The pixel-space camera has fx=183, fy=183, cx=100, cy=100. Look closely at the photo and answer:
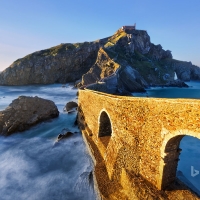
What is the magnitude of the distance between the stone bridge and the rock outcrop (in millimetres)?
13585

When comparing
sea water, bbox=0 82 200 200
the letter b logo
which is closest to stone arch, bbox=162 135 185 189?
sea water, bbox=0 82 200 200

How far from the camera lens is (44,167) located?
16.6 m

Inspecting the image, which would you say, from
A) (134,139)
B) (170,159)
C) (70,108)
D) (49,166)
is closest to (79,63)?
(70,108)

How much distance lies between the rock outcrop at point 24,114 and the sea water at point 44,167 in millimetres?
1147

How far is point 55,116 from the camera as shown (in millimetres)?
29469

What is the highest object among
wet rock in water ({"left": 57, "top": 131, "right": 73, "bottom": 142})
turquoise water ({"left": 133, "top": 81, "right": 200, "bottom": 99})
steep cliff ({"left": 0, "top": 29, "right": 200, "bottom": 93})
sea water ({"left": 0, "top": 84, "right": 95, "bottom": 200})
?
steep cliff ({"left": 0, "top": 29, "right": 200, "bottom": 93})

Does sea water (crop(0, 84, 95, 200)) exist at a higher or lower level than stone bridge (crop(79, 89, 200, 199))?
lower

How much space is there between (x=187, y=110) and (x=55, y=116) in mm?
23792

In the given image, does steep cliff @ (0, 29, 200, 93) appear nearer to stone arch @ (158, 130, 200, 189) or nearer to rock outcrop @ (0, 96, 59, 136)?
rock outcrop @ (0, 96, 59, 136)

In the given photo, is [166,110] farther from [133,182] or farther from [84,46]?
[84,46]

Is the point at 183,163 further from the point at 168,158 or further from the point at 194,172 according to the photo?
the point at 168,158

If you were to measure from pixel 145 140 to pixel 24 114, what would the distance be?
64.9ft

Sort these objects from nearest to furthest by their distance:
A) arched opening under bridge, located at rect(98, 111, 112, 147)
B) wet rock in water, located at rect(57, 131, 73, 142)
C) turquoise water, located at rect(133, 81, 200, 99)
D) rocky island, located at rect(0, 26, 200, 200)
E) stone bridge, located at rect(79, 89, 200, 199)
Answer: stone bridge, located at rect(79, 89, 200, 199), rocky island, located at rect(0, 26, 200, 200), arched opening under bridge, located at rect(98, 111, 112, 147), wet rock in water, located at rect(57, 131, 73, 142), turquoise water, located at rect(133, 81, 200, 99)

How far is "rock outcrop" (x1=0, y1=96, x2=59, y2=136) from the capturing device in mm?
24281
